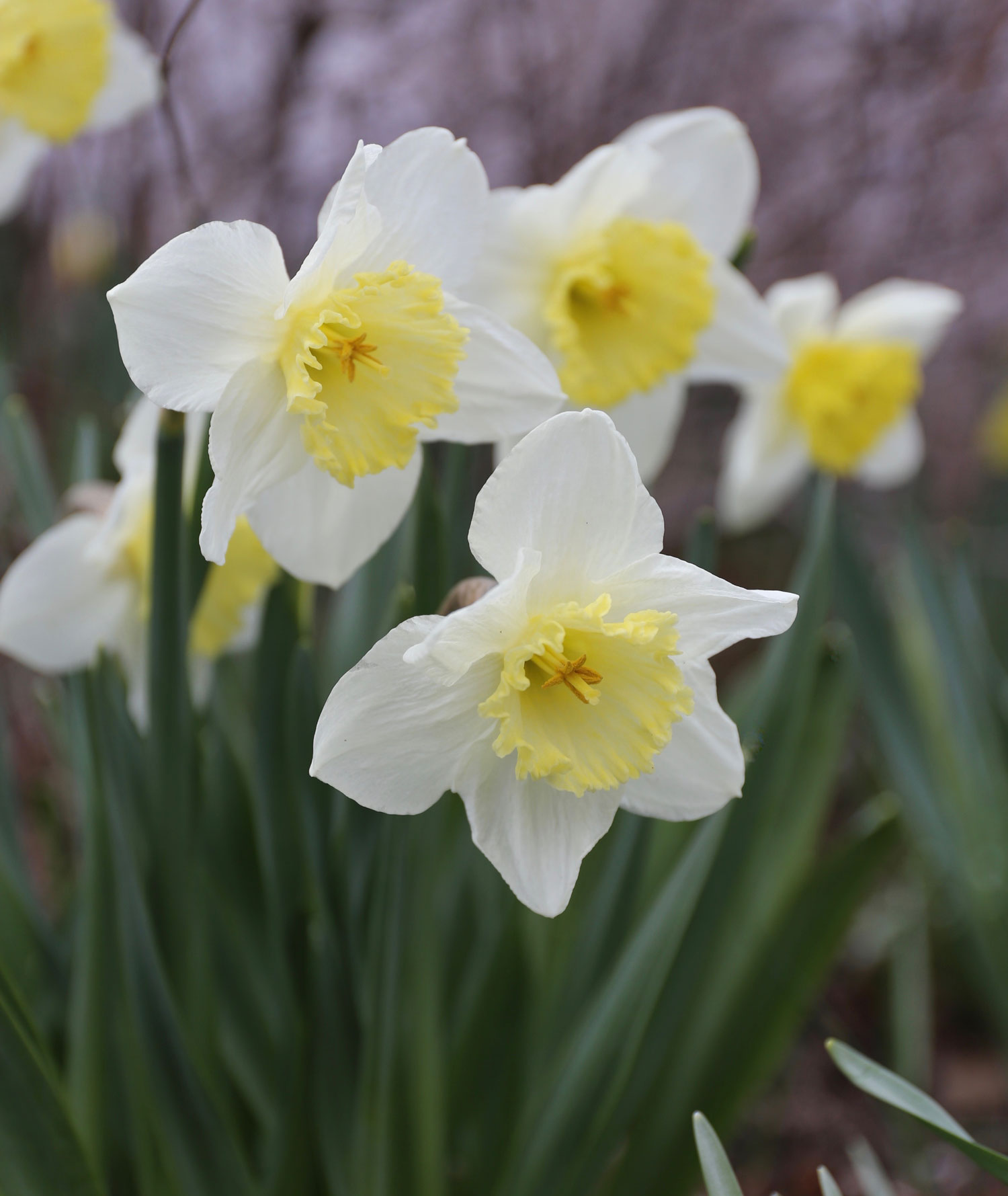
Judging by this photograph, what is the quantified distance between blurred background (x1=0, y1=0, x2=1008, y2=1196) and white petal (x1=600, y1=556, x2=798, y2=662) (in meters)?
2.15

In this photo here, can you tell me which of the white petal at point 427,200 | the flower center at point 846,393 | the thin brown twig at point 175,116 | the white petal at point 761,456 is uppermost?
the thin brown twig at point 175,116

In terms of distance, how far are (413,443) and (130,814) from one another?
1.59ft

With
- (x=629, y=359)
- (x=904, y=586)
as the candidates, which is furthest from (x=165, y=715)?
(x=904, y=586)

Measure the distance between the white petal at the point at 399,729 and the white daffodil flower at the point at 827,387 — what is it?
1084 mm

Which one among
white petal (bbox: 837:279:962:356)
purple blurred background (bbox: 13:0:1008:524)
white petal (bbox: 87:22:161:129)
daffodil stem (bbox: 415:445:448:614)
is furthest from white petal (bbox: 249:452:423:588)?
purple blurred background (bbox: 13:0:1008:524)

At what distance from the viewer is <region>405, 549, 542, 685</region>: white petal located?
2.07 feet

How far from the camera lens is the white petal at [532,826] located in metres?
0.73

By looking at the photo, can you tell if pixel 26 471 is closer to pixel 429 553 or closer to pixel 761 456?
pixel 429 553

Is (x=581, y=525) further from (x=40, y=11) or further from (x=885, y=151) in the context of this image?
(x=885, y=151)

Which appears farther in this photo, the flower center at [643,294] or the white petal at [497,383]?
the flower center at [643,294]

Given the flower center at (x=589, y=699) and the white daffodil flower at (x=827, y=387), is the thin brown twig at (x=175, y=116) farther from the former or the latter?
the white daffodil flower at (x=827, y=387)

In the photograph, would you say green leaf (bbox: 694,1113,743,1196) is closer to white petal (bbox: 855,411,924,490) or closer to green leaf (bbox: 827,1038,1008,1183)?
green leaf (bbox: 827,1038,1008,1183)

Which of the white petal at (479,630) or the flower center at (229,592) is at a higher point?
the white petal at (479,630)

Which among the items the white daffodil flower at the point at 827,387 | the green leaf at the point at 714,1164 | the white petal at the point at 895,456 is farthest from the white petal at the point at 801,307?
the green leaf at the point at 714,1164
